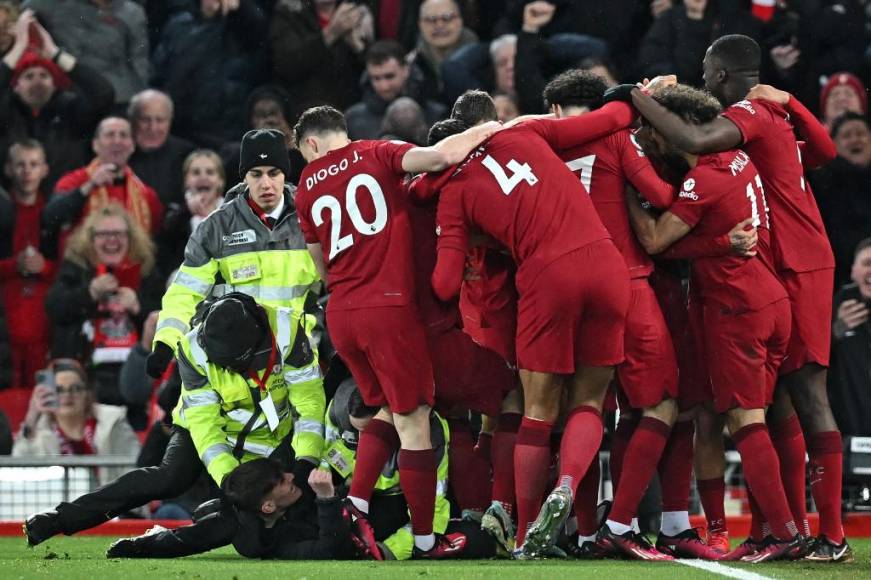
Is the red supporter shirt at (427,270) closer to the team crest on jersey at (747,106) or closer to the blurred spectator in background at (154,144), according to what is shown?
the team crest on jersey at (747,106)

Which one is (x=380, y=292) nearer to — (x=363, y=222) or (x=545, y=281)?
(x=363, y=222)

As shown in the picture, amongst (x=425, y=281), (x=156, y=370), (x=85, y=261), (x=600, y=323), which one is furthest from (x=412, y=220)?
(x=85, y=261)

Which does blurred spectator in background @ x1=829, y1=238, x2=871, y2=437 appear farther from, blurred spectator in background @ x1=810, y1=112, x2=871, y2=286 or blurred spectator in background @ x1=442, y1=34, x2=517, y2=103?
blurred spectator in background @ x1=442, y1=34, x2=517, y2=103

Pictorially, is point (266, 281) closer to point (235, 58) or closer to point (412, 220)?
point (412, 220)

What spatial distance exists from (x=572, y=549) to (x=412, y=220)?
1692 millimetres

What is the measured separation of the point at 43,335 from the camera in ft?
37.7

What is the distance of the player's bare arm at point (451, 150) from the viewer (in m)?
7.16

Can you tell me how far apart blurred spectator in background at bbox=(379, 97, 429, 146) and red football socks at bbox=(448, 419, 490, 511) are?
Result: 400 cm

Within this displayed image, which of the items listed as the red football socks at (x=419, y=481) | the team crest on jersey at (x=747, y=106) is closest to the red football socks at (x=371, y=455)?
the red football socks at (x=419, y=481)

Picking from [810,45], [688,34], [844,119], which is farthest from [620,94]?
[810,45]

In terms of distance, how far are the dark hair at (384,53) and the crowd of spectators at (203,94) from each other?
1cm

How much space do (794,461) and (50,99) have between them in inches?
268

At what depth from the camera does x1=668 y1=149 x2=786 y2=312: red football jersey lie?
7.11 m

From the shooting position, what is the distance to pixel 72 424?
1074 cm
